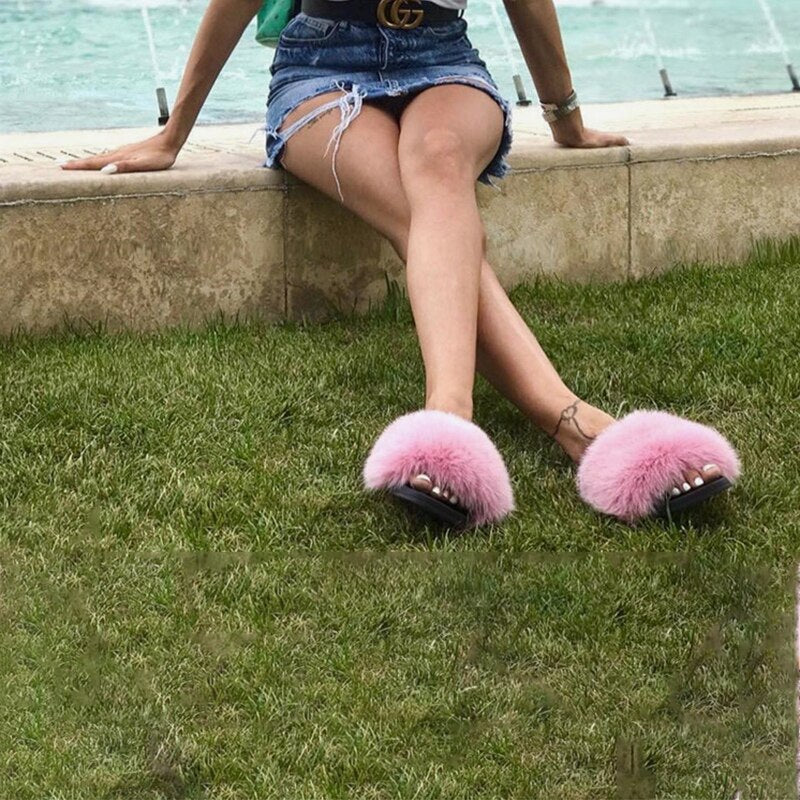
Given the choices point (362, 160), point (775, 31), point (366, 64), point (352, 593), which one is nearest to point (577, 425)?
point (352, 593)

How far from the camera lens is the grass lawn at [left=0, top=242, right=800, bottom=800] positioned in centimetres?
222

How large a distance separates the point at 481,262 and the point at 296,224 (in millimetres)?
889

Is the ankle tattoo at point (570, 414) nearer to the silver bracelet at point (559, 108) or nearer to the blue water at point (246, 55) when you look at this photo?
the silver bracelet at point (559, 108)

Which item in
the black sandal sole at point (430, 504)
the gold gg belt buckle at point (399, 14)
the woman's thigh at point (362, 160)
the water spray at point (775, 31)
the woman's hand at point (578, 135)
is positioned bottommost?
the water spray at point (775, 31)

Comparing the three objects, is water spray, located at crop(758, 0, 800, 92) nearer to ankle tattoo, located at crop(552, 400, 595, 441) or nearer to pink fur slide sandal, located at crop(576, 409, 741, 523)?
ankle tattoo, located at crop(552, 400, 595, 441)

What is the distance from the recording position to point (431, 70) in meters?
3.63

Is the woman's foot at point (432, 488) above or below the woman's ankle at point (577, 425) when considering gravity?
above

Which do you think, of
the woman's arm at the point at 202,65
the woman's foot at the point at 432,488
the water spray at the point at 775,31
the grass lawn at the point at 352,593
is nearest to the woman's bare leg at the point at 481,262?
the grass lawn at the point at 352,593

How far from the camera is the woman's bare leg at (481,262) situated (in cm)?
318

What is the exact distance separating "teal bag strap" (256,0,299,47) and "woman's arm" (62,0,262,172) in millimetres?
84

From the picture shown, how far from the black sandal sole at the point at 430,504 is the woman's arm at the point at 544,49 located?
1.40 m

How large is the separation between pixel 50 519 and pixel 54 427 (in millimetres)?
426

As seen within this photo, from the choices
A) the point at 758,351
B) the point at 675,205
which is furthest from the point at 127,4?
the point at 758,351

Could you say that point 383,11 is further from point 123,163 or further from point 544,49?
point 123,163
